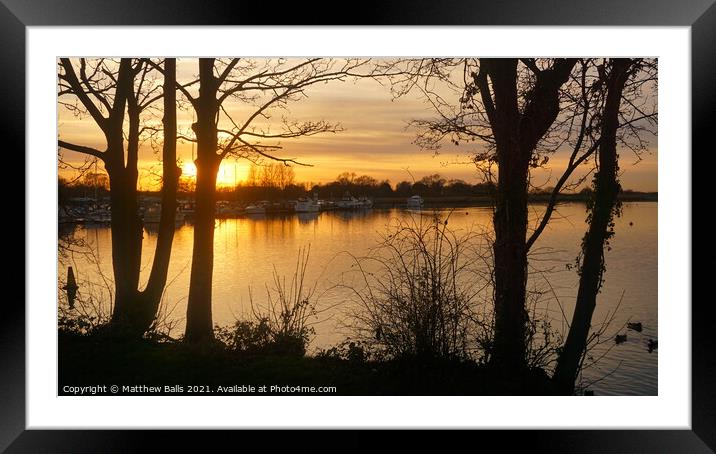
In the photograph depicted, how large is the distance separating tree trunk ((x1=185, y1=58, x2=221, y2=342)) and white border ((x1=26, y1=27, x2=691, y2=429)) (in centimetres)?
175

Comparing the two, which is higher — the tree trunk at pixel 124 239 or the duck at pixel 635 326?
the tree trunk at pixel 124 239

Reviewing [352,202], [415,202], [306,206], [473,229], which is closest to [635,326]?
[473,229]

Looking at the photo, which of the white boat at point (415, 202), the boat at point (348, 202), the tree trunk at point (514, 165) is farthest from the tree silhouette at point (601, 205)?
the boat at point (348, 202)

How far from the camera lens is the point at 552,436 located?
143 inches

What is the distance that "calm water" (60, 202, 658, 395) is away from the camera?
4.70m

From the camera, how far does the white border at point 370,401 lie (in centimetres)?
371

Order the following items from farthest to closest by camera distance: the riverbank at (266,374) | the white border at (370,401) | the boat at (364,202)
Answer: the boat at (364,202) < the riverbank at (266,374) < the white border at (370,401)

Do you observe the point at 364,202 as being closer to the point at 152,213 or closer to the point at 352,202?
the point at 352,202

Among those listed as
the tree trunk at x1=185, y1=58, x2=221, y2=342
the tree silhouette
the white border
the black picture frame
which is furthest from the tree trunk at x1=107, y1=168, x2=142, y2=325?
the tree silhouette
